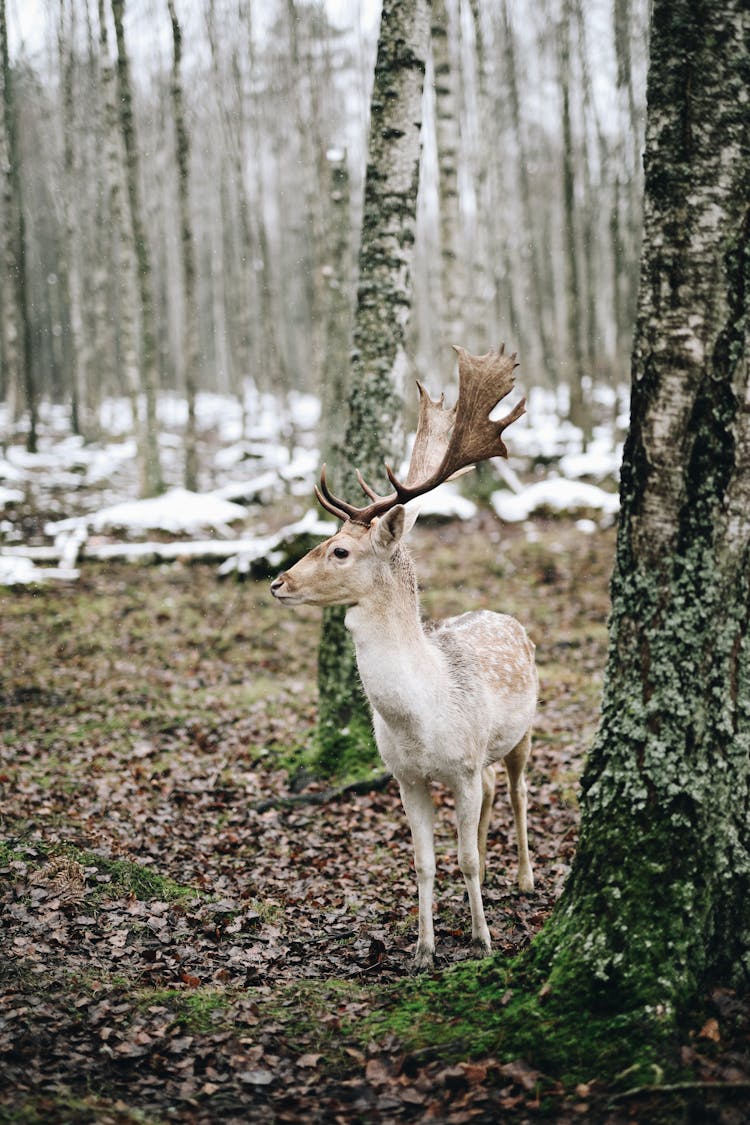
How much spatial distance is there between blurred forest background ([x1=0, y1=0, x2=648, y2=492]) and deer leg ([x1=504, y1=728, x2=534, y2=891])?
7.42 metres

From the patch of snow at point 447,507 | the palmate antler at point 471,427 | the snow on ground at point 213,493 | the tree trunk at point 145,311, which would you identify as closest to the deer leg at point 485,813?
the palmate antler at point 471,427

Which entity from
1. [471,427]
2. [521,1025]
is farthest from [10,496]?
[521,1025]

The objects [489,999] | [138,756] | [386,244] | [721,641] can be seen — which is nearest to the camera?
[721,641]

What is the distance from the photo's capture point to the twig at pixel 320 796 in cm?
742

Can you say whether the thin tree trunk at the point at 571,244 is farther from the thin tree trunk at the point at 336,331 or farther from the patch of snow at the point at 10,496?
the patch of snow at the point at 10,496

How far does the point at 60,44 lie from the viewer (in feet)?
77.2

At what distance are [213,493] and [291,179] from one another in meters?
26.0

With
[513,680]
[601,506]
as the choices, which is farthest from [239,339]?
[513,680]

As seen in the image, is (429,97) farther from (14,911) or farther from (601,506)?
(14,911)

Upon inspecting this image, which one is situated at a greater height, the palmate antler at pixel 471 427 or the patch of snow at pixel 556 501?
the palmate antler at pixel 471 427

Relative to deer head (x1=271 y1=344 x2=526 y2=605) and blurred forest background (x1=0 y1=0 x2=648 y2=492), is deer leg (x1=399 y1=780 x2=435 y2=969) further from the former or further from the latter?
blurred forest background (x1=0 y1=0 x2=648 y2=492)

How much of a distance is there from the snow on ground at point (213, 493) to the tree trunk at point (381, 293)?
5469 millimetres

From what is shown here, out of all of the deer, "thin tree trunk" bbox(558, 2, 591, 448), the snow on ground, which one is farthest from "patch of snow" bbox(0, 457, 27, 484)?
the deer

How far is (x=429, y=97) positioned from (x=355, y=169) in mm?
14045
